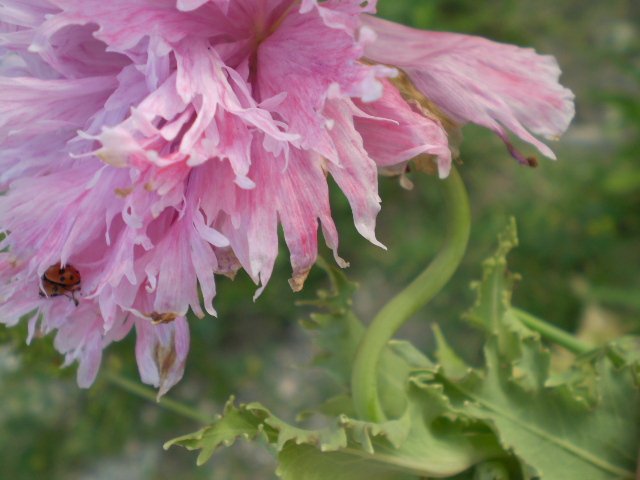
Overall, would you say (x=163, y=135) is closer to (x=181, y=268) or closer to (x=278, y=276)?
(x=181, y=268)

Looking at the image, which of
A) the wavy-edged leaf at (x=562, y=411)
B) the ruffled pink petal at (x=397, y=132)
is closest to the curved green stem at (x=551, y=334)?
the wavy-edged leaf at (x=562, y=411)

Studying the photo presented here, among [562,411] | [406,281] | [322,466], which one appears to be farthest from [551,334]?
[406,281]

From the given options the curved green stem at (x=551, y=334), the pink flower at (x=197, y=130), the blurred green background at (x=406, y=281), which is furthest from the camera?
the blurred green background at (x=406, y=281)

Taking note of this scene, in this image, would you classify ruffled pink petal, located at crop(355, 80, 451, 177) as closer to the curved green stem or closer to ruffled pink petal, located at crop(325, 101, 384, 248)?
ruffled pink petal, located at crop(325, 101, 384, 248)

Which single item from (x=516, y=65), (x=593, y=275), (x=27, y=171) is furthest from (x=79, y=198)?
(x=593, y=275)

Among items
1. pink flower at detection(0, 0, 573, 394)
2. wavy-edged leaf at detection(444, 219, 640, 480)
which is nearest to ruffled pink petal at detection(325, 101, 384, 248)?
pink flower at detection(0, 0, 573, 394)

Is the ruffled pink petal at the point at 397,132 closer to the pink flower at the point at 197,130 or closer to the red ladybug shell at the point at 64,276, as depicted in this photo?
the pink flower at the point at 197,130

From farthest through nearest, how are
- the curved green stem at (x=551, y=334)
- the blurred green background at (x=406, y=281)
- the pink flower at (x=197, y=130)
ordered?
the blurred green background at (x=406, y=281) → the curved green stem at (x=551, y=334) → the pink flower at (x=197, y=130)
